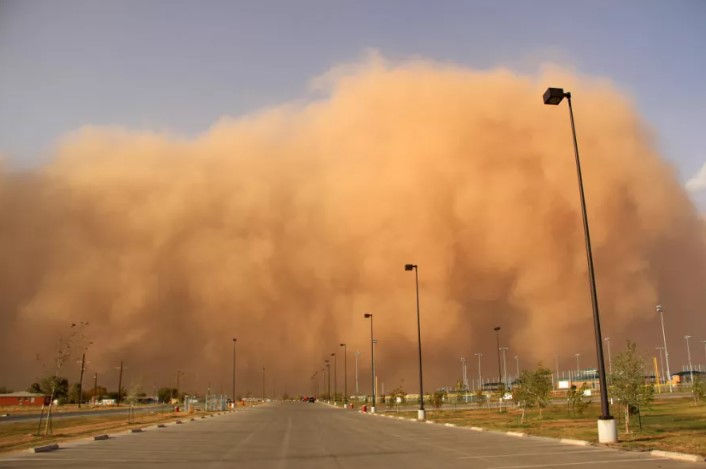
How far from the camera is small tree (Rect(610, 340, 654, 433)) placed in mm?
21391

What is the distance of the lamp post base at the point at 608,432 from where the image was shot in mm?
16641

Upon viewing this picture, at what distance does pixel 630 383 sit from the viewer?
21562mm

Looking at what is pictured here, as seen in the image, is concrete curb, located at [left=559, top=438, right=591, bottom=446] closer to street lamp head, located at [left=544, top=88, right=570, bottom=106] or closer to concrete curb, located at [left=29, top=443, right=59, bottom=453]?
street lamp head, located at [left=544, top=88, right=570, bottom=106]

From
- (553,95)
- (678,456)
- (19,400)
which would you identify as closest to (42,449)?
(678,456)

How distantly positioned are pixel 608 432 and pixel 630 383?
5.75m

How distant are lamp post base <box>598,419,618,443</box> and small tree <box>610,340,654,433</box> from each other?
5101 mm

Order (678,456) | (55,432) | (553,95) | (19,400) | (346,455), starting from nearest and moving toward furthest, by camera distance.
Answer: (678,456)
(346,455)
(553,95)
(55,432)
(19,400)

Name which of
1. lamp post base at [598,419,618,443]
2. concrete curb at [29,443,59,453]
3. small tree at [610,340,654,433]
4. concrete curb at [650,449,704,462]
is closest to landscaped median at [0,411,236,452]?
concrete curb at [29,443,59,453]

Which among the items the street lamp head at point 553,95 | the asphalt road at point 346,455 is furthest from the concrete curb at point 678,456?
the street lamp head at point 553,95

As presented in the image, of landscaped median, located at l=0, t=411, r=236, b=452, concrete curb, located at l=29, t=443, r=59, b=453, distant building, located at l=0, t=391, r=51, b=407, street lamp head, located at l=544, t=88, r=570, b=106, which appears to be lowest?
distant building, located at l=0, t=391, r=51, b=407

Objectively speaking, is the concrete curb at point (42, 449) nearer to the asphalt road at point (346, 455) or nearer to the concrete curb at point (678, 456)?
the asphalt road at point (346, 455)

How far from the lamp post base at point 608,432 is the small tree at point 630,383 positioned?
5101 mm

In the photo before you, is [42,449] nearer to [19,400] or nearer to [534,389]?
[534,389]

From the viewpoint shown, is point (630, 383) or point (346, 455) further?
point (630, 383)
